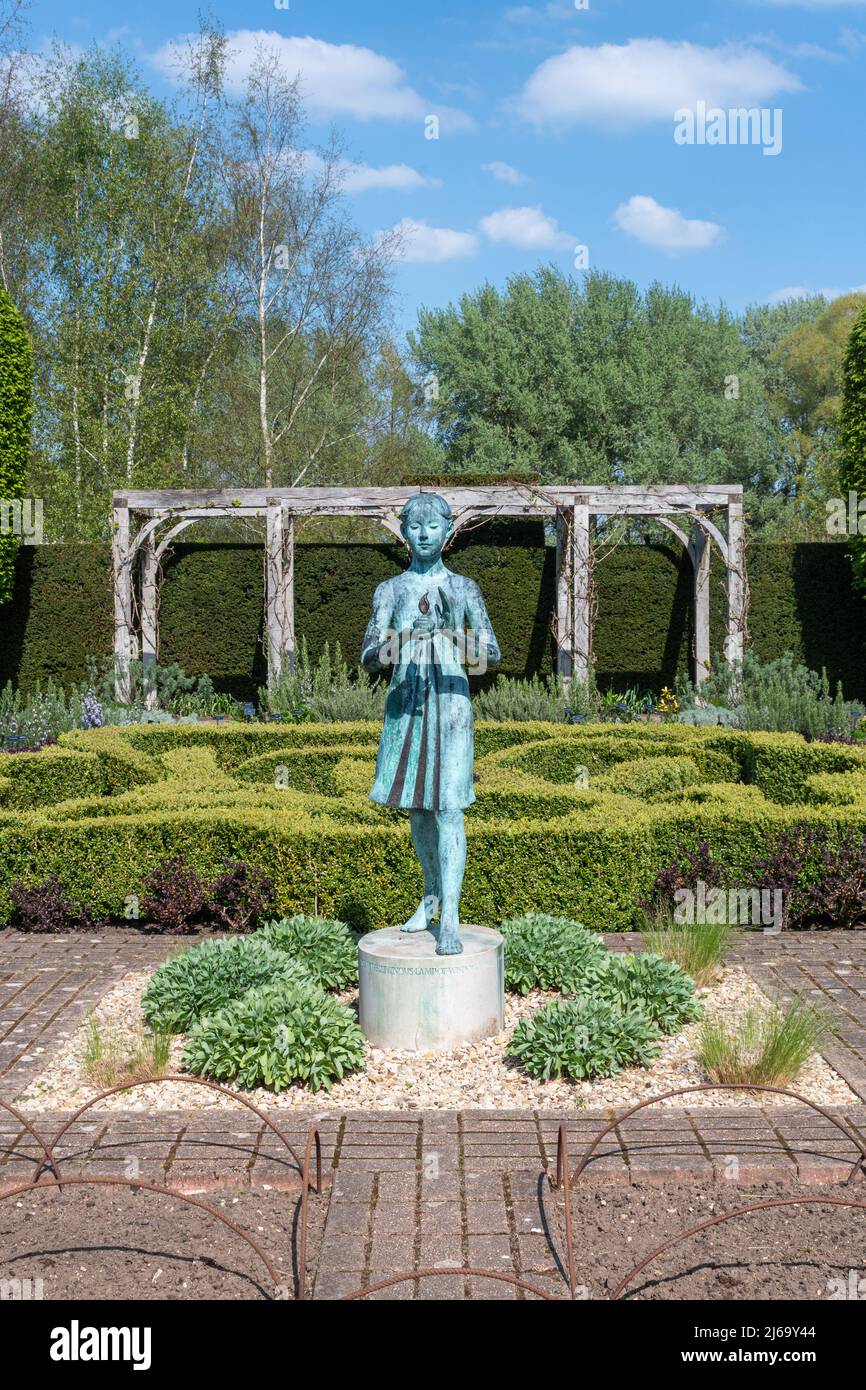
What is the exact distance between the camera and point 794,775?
9.53 m

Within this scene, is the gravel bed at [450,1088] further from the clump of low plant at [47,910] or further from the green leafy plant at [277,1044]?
the clump of low plant at [47,910]

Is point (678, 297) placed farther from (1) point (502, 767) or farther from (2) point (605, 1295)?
(2) point (605, 1295)

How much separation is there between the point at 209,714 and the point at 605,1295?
503 inches

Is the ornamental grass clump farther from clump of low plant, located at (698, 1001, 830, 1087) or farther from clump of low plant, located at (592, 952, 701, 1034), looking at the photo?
clump of low plant, located at (698, 1001, 830, 1087)

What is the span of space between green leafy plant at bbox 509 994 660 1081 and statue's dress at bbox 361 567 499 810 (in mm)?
1004

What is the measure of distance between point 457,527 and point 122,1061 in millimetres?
11694

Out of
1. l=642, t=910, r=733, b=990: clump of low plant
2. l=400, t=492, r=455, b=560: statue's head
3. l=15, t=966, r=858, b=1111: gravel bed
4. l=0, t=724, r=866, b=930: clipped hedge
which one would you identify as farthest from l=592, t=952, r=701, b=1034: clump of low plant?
l=400, t=492, r=455, b=560: statue's head

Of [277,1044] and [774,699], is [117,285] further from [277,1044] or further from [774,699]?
[277,1044]

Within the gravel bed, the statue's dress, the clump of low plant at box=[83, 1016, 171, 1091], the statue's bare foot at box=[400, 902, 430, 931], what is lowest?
the gravel bed

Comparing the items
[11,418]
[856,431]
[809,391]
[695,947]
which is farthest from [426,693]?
[809,391]

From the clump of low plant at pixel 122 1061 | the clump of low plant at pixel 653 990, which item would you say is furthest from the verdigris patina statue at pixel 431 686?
the clump of low plant at pixel 122 1061

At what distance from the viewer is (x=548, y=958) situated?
586 cm

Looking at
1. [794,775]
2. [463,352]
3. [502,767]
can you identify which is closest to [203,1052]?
[502,767]

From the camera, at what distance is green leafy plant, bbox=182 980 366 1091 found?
4727 millimetres
